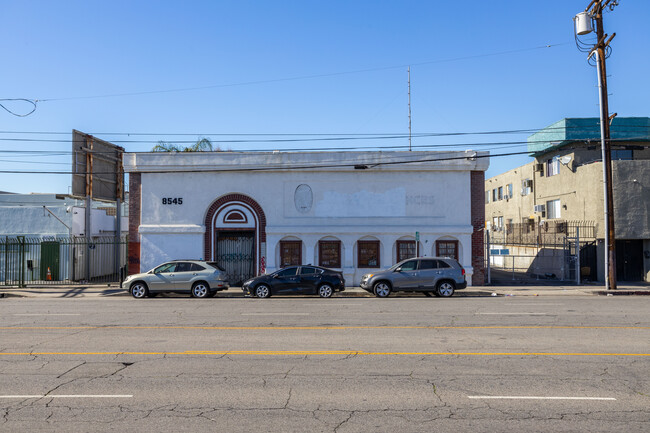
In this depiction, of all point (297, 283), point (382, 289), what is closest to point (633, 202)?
point (382, 289)

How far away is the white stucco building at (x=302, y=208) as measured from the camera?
25.8 m

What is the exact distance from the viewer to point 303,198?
2616cm

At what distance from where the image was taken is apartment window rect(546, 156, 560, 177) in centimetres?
3219

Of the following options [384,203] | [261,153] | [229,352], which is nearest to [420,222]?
[384,203]

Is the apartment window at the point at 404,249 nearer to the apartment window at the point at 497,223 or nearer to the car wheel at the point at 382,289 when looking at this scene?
the car wheel at the point at 382,289

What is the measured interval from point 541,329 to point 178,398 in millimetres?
8899

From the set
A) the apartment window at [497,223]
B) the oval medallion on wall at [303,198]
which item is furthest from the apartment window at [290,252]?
the apartment window at [497,223]

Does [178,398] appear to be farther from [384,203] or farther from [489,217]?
[489,217]

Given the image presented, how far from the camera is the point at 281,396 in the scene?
722 centimetres

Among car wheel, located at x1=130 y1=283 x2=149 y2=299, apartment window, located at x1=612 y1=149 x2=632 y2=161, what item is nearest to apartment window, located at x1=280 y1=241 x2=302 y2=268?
car wheel, located at x1=130 y1=283 x2=149 y2=299

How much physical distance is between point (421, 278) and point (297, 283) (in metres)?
4.92

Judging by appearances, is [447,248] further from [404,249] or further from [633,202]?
[633,202]

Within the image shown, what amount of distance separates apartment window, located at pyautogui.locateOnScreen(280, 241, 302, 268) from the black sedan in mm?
5147

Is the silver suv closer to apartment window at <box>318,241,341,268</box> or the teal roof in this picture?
apartment window at <box>318,241,341,268</box>
